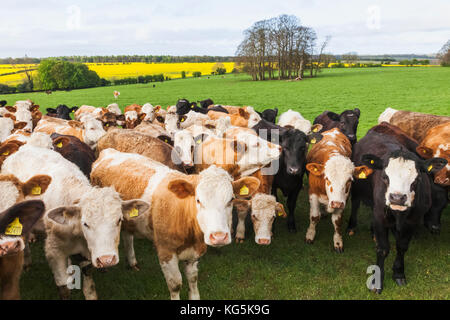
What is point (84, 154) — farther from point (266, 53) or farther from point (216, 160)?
point (266, 53)

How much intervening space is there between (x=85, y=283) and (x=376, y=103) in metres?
26.9

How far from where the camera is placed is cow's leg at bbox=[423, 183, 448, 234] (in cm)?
553

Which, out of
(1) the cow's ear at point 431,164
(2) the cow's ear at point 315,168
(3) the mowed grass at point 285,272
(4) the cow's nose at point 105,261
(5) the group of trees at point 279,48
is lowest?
(3) the mowed grass at point 285,272

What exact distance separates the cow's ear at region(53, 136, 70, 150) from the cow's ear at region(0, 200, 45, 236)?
3.86 m

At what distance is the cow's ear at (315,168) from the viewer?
17.9ft

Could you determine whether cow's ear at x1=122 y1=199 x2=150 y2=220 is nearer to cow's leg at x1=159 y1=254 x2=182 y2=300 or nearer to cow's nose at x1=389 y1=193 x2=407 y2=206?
cow's leg at x1=159 y1=254 x2=182 y2=300

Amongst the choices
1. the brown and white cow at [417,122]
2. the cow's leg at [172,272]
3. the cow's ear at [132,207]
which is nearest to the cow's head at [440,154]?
the brown and white cow at [417,122]

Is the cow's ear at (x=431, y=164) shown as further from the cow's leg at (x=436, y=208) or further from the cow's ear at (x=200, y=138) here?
the cow's ear at (x=200, y=138)

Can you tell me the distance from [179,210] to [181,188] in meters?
0.31

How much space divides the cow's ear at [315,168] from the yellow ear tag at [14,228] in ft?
13.5

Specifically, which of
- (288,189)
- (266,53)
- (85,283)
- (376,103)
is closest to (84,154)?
(85,283)

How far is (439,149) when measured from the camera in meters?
5.89

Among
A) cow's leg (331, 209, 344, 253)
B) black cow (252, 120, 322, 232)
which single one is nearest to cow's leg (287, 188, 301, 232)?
black cow (252, 120, 322, 232)
